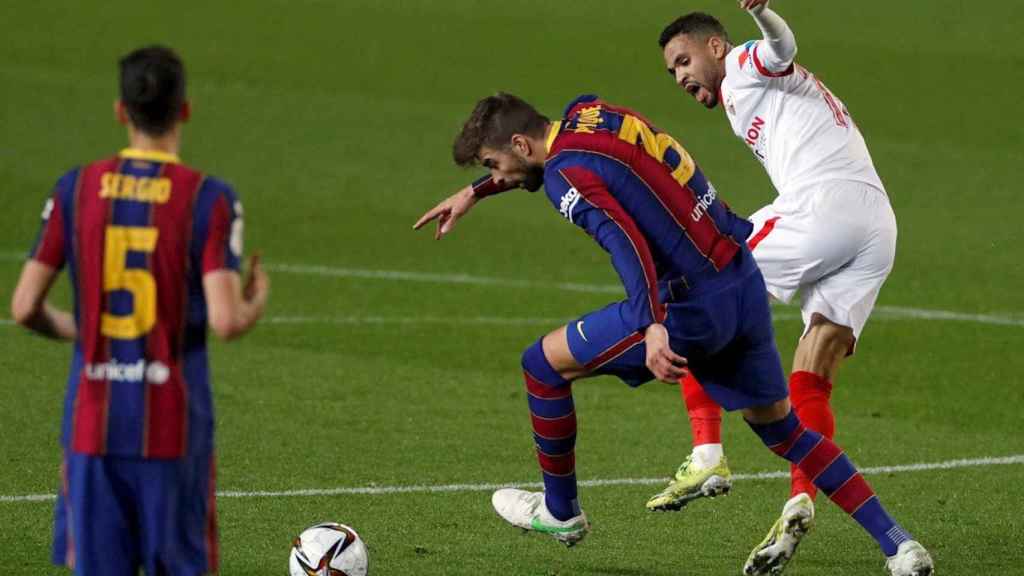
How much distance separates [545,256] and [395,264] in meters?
1.40

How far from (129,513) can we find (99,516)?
91 millimetres

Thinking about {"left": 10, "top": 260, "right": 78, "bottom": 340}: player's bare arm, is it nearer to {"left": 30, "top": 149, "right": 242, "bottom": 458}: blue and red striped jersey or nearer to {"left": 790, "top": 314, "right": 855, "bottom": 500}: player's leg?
{"left": 30, "top": 149, "right": 242, "bottom": 458}: blue and red striped jersey

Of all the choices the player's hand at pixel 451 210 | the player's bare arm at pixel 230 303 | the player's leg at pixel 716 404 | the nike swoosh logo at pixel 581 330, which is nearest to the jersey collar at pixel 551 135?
the nike swoosh logo at pixel 581 330

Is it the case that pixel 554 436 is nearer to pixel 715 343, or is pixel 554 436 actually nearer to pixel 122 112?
pixel 715 343

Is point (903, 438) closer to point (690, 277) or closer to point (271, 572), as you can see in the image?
point (690, 277)

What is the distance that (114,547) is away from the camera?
4.98m

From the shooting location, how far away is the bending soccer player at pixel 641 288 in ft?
21.3

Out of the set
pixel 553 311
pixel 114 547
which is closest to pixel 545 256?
pixel 553 311

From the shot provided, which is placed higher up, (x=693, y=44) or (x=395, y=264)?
→ (x=693, y=44)

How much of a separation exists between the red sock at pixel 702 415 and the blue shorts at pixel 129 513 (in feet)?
10.9

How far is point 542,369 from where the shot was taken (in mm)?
7070

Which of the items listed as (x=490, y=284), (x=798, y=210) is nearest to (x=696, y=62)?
(x=798, y=210)

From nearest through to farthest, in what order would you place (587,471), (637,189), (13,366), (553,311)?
(637,189), (587,471), (13,366), (553,311)

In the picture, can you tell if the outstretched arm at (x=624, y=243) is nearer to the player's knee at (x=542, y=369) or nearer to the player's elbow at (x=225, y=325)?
the player's knee at (x=542, y=369)
